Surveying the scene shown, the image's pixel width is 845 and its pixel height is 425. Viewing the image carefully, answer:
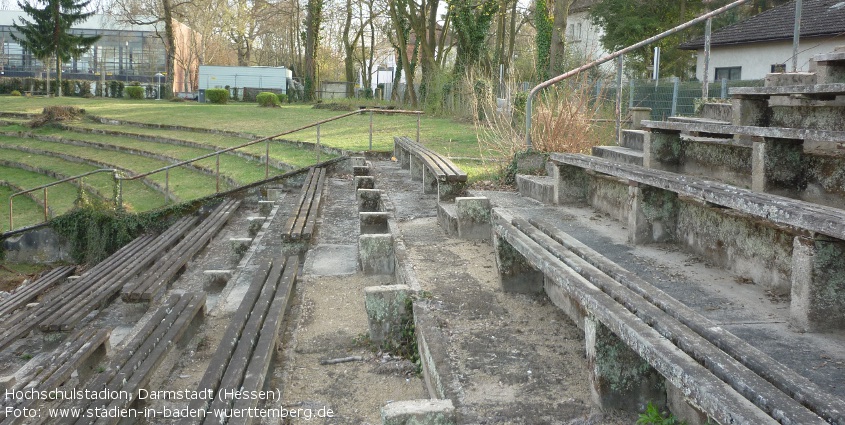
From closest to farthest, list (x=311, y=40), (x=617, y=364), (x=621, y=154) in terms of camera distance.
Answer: (x=617, y=364) < (x=621, y=154) < (x=311, y=40)

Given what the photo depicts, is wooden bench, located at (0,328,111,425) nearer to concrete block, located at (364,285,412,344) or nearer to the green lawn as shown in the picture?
concrete block, located at (364,285,412,344)

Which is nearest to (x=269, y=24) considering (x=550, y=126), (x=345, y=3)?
(x=345, y=3)

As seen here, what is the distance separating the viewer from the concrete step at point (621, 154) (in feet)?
22.0

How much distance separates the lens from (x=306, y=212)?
10.8m

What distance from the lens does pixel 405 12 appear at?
107ft

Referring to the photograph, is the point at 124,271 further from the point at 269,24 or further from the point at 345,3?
the point at 269,24

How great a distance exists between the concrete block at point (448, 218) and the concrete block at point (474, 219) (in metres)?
0.15

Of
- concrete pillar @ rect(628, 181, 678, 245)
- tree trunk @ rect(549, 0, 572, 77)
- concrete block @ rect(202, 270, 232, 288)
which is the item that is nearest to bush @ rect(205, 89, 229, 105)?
tree trunk @ rect(549, 0, 572, 77)

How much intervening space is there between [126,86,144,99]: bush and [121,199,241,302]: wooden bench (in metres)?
34.1

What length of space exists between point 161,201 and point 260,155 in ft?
9.26

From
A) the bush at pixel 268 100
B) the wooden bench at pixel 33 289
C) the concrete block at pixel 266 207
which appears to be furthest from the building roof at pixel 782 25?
the bush at pixel 268 100

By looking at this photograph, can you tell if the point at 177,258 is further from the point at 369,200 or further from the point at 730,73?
the point at 730,73

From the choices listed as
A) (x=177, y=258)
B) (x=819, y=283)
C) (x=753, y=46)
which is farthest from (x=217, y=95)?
(x=819, y=283)

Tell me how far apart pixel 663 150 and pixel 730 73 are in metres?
22.7
